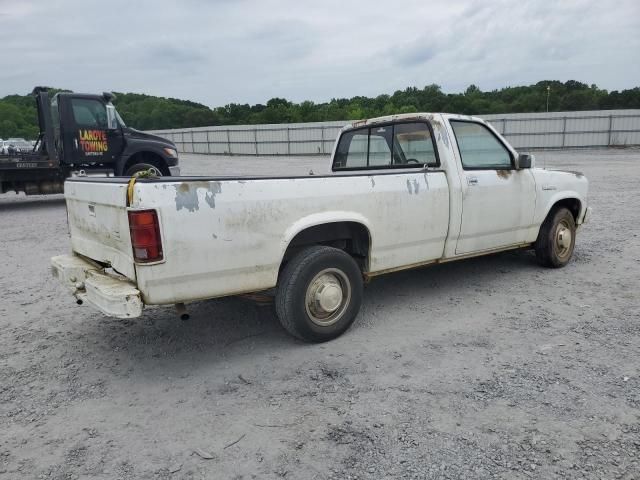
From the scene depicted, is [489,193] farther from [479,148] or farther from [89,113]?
[89,113]

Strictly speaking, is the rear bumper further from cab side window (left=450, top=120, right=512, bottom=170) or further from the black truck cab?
the black truck cab

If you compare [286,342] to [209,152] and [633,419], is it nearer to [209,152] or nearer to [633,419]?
[633,419]

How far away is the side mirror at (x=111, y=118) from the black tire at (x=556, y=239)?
10.2m

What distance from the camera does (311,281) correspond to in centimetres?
373

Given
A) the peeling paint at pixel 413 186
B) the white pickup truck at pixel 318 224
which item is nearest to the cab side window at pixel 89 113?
the white pickup truck at pixel 318 224

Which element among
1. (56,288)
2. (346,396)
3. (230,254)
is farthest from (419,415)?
(56,288)

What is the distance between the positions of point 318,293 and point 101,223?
1682 mm

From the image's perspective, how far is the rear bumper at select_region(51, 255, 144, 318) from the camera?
3.07m

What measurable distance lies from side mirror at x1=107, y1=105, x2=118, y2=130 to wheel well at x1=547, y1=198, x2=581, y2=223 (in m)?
10.2

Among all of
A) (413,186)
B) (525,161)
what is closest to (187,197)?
(413,186)

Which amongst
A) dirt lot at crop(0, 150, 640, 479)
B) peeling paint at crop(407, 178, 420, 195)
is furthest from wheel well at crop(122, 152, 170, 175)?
peeling paint at crop(407, 178, 420, 195)

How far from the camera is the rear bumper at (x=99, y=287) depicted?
3066 millimetres

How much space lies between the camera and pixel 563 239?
584 cm

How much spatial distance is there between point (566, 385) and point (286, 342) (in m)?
2.03
